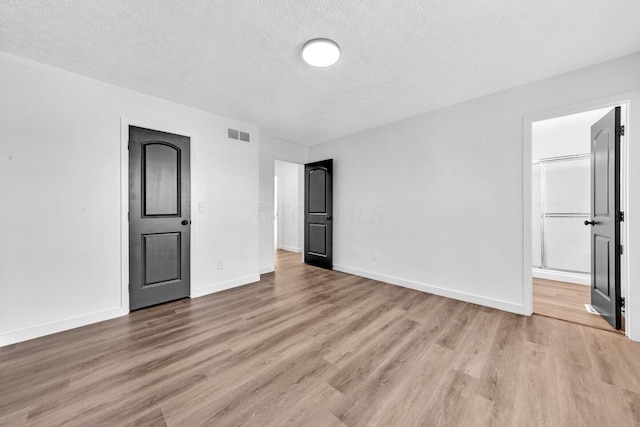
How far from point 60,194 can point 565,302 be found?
5821 mm

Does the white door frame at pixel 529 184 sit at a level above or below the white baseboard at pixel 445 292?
above

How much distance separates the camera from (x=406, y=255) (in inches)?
148

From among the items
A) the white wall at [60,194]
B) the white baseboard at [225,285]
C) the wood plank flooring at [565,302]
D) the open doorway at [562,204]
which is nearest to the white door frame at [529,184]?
the wood plank flooring at [565,302]

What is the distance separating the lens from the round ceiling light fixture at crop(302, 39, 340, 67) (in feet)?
6.54

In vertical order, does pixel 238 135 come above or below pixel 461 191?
above

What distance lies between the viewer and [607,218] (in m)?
2.47

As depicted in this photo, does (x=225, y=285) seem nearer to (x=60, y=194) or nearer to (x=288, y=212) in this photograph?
(x=60, y=194)

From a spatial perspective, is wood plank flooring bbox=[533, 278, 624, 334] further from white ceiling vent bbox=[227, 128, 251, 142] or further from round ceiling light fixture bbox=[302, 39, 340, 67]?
white ceiling vent bbox=[227, 128, 251, 142]

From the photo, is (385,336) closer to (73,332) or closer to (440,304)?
(440,304)

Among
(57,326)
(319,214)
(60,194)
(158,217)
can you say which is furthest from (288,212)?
(57,326)

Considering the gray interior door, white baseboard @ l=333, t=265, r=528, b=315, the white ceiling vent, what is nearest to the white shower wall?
white baseboard @ l=333, t=265, r=528, b=315

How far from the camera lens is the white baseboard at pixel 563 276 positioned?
3.66m

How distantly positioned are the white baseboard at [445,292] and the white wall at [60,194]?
342 centimetres

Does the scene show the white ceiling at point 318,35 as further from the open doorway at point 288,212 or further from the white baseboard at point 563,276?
the open doorway at point 288,212
